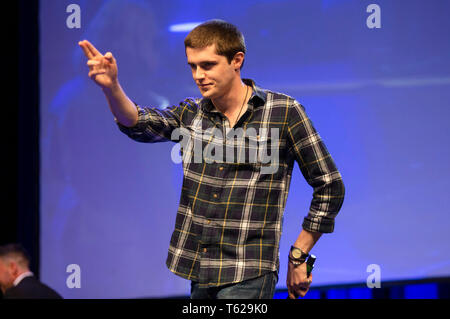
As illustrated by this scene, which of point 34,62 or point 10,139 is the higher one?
point 34,62

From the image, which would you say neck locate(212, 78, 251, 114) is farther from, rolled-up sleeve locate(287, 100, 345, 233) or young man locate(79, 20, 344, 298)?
rolled-up sleeve locate(287, 100, 345, 233)

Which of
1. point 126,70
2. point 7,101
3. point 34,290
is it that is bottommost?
point 34,290

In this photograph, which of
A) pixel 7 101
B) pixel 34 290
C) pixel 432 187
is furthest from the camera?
pixel 432 187

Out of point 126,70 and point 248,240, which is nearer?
point 248,240

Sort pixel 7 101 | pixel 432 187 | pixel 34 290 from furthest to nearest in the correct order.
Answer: pixel 432 187, pixel 7 101, pixel 34 290

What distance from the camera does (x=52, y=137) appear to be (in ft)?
9.45

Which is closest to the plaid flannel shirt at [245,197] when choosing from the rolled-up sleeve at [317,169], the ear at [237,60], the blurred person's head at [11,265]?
the rolled-up sleeve at [317,169]

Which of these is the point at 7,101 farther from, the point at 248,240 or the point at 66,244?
the point at 248,240

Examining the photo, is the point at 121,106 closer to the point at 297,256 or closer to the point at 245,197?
the point at 245,197

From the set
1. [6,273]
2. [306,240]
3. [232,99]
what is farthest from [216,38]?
[6,273]

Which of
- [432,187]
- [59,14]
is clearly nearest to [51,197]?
[59,14]

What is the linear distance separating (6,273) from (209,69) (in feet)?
5.05

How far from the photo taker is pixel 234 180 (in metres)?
1.50
